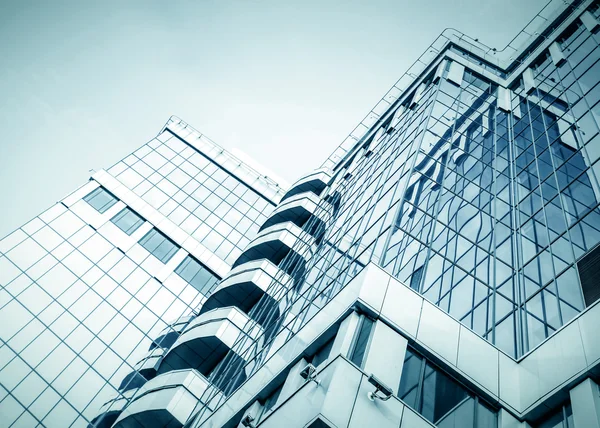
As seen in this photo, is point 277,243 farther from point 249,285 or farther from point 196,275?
point 196,275

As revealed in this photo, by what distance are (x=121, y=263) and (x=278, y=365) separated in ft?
82.8

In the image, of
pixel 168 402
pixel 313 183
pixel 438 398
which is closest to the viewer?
pixel 438 398

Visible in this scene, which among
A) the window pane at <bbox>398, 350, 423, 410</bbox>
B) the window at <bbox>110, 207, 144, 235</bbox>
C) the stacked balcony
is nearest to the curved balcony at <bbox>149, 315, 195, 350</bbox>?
the stacked balcony

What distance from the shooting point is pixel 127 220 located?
40562 mm

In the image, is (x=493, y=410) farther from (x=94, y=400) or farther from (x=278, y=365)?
(x=94, y=400)

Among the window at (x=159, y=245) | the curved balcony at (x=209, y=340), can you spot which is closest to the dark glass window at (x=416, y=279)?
the curved balcony at (x=209, y=340)

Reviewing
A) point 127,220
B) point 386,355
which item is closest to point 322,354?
point 386,355

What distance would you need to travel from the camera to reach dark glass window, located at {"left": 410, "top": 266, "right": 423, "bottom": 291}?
1647 centimetres

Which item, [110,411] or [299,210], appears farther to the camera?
[299,210]

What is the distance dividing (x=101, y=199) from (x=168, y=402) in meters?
24.4

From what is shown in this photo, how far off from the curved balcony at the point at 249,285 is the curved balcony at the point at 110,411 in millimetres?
7595

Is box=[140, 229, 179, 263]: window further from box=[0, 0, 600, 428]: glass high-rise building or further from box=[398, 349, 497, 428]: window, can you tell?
box=[398, 349, 497, 428]: window

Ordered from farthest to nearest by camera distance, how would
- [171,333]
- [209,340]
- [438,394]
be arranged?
[171,333] → [209,340] → [438,394]

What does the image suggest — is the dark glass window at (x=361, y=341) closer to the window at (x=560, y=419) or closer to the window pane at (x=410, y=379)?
the window pane at (x=410, y=379)
